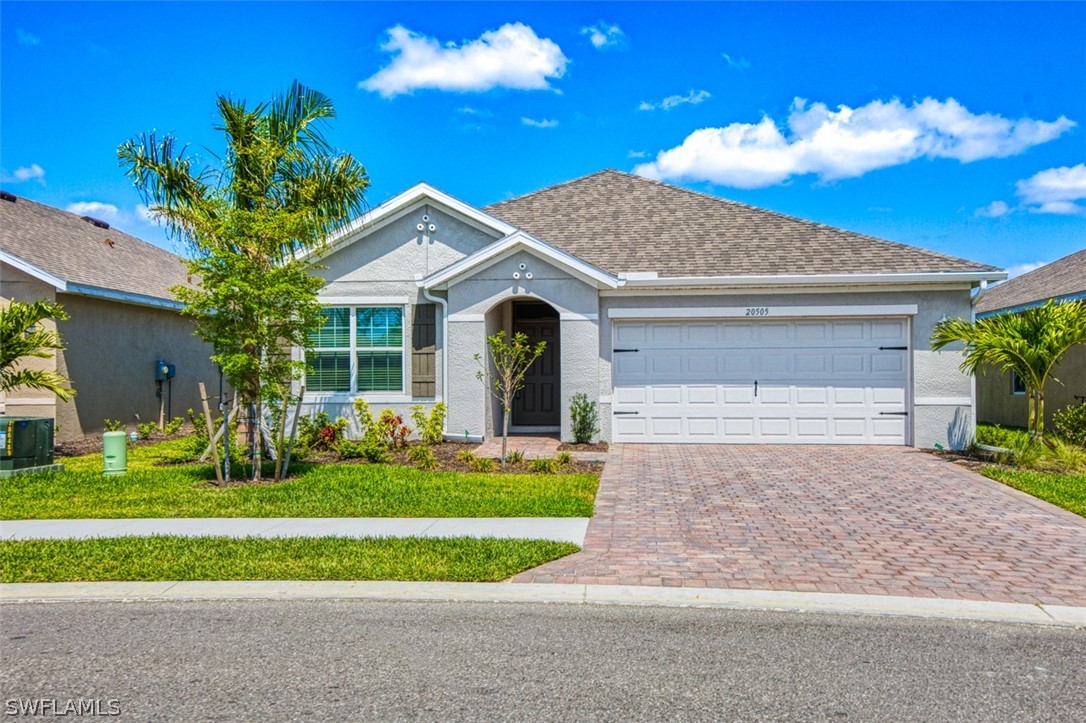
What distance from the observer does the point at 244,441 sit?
49.3 ft

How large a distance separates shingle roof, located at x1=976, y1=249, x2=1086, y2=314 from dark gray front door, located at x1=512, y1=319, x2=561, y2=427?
9062mm

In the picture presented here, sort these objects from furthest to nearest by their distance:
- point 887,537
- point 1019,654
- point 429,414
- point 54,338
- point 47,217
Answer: point 47,217, point 429,414, point 54,338, point 887,537, point 1019,654

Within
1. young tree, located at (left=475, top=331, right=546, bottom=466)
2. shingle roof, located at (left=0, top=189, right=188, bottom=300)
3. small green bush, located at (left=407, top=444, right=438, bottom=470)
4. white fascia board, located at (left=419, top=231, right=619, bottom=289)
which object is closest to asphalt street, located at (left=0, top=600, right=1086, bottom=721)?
small green bush, located at (left=407, top=444, right=438, bottom=470)

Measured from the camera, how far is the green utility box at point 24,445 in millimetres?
11516

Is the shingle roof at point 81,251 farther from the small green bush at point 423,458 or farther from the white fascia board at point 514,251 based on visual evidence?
the small green bush at point 423,458

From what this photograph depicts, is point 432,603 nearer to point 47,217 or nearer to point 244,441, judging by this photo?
point 244,441

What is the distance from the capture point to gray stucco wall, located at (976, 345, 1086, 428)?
1702cm

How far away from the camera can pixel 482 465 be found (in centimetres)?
1191

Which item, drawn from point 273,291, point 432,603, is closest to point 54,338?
point 273,291

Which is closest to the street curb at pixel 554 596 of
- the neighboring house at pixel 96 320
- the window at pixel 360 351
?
the window at pixel 360 351

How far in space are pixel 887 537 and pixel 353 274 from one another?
A: 1133 cm

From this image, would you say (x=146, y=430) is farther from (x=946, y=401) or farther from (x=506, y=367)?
(x=946, y=401)

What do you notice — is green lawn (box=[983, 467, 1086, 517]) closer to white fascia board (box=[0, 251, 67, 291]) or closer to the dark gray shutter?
the dark gray shutter

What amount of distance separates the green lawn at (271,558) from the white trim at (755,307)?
8.36 meters
